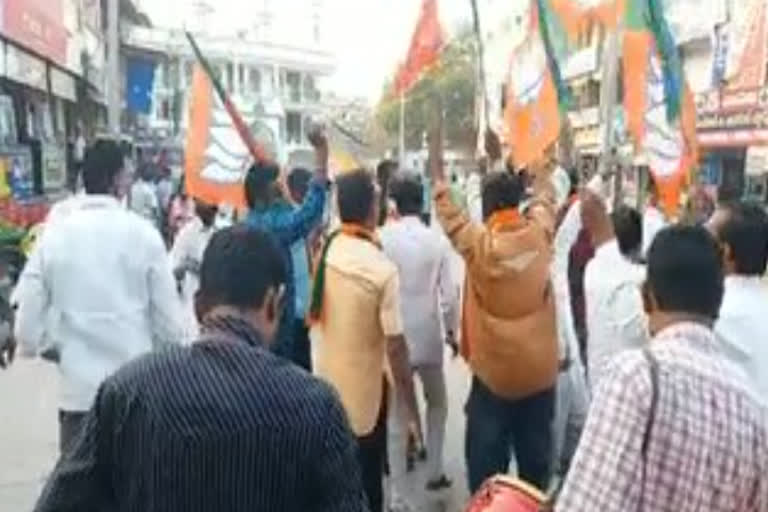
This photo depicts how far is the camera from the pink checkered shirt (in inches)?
101

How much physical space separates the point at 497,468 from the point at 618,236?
1126mm

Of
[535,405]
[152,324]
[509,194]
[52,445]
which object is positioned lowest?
[52,445]

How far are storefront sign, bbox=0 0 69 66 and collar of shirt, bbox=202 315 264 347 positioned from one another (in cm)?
1663

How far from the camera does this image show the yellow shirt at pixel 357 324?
208 inches

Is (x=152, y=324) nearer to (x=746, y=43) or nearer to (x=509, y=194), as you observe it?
(x=509, y=194)

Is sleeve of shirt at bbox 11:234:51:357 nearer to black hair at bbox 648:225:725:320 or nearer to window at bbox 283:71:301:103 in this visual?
black hair at bbox 648:225:725:320

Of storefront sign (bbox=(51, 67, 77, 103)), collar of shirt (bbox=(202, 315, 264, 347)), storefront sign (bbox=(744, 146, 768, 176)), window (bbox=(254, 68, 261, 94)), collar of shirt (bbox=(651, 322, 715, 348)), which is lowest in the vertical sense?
storefront sign (bbox=(744, 146, 768, 176))

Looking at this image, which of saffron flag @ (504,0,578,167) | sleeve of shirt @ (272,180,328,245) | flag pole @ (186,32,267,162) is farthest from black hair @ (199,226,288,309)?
saffron flag @ (504,0,578,167)

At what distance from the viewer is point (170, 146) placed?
154ft

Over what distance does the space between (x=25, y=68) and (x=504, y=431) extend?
678 inches

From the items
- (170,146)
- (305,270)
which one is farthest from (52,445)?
(170,146)

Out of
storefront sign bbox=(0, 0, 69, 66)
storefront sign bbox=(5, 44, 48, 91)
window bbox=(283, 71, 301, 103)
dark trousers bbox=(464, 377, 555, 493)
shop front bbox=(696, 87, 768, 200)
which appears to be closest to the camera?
dark trousers bbox=(464, 377, 555, 493)

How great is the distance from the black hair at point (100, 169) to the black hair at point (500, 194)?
1531 mm

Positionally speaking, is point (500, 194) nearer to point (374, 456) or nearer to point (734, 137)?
point (374, 456)
